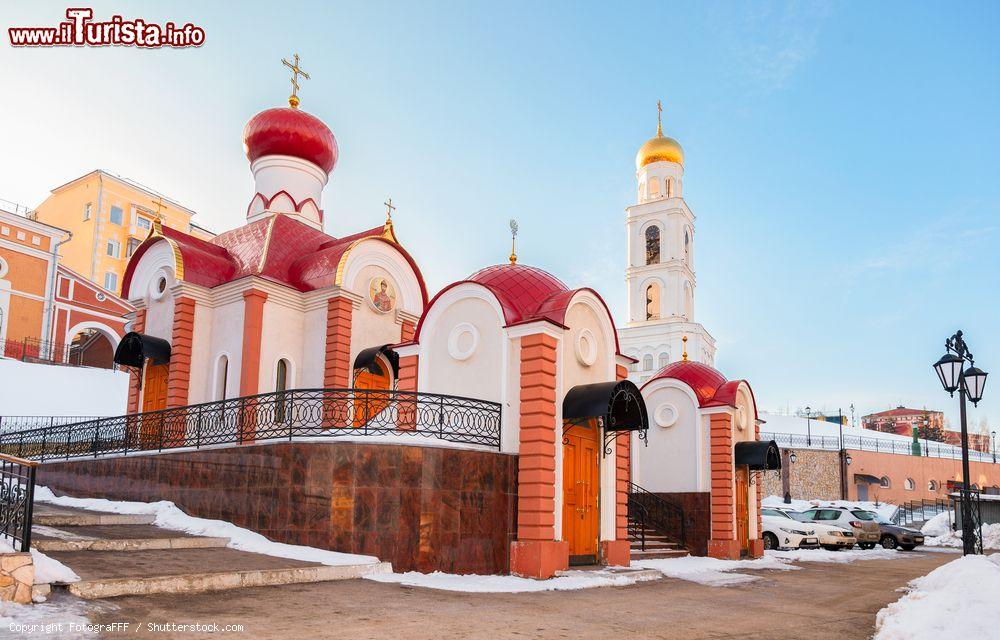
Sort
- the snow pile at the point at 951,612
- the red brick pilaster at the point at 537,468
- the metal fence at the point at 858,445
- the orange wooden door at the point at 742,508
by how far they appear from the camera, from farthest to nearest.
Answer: the metal fence at the point at 858,445
the orange wooden door at the point at 742,508
the red brick pilaster at the point at 537,468
the snow pile at the point at 951,612

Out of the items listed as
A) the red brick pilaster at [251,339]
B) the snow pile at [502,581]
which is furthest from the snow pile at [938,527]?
the red brick pilaster at [251,339]

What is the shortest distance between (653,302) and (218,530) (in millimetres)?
38026

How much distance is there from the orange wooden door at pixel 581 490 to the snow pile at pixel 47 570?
24.3ft

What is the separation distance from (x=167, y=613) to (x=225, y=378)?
11.3 m

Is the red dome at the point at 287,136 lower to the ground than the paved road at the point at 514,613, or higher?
higher

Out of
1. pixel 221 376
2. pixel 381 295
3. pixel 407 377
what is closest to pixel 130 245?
pixel 221 376

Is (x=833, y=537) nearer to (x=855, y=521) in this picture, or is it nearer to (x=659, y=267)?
(x=855, y=521)

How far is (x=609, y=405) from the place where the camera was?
12156 mm

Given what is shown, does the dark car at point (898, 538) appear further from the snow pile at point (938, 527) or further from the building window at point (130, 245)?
the building window at point (130, 245)

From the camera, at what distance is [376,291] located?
18797 millimetres

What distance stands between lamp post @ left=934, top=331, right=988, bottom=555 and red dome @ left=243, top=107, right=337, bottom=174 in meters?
16.5

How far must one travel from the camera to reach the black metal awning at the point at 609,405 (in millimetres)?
12242

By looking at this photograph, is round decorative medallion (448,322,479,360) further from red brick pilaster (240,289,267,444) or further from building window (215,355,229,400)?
building window (215,355,229,400)

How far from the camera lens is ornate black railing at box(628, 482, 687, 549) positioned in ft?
62.1
